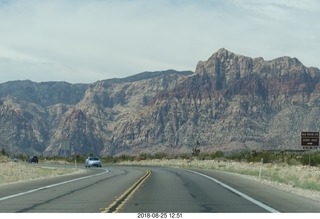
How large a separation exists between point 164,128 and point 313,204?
16136cm

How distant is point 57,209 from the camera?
1903 centimetres

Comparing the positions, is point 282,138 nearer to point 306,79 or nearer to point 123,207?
point 306,79

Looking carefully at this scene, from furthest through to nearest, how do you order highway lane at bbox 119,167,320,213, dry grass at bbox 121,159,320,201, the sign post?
the sign post < dry grass at bbox 121,159,320,201 < highway lane at bbox 119,167,320,213

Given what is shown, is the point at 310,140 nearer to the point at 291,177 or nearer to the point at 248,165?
the point at 291,177

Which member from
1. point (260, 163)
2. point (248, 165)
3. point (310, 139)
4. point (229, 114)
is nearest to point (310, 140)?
point (310, 139)

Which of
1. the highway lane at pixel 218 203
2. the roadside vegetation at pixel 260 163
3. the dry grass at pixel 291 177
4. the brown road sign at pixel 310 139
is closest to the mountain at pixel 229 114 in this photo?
the roadside vegetation at pixel 260 163

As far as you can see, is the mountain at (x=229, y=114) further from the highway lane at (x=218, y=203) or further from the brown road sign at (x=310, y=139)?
the highway lane at (x=218, y=203)

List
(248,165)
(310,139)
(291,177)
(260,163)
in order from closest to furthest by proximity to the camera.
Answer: (291,177) → (310,139) → (260,163) → (248,165)

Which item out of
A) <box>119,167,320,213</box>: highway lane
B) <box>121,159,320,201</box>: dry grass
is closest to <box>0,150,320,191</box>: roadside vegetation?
<box>121,159,320,201</box>: dry grass

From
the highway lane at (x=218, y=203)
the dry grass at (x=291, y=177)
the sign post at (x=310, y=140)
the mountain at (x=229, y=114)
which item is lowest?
the highway lane at (x=218, y=203)

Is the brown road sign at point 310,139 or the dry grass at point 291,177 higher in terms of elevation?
the brown road sign at point 310,139

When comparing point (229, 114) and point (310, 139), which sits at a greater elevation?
point (229, 114)

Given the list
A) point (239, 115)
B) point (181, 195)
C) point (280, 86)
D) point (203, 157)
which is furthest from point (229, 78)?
point (181, 195)

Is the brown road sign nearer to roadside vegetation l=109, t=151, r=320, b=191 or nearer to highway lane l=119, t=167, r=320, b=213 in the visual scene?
→ roadside vegetation l=109, t=151, r=320, b=191
